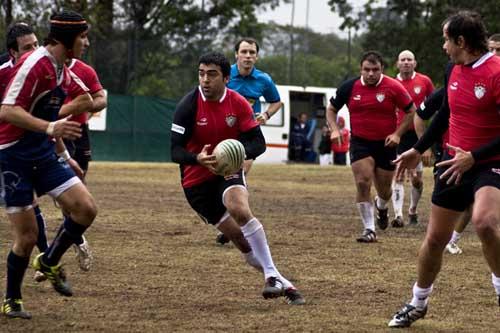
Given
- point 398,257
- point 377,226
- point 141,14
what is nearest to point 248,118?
point 398,257

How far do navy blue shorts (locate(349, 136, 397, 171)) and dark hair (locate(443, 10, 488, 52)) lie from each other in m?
6.54

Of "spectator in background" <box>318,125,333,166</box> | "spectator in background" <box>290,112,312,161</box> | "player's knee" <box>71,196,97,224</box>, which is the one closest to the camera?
"player's knee" <box>71,196,97,224</box>

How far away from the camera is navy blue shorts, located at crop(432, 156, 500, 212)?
8070mm

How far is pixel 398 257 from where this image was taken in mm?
12672

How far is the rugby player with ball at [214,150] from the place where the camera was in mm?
9453

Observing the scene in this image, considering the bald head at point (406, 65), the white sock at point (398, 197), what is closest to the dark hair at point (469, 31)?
the white sock at point (398, 197)

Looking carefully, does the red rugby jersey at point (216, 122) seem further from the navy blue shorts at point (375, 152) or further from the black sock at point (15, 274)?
the navy blue shorts at point (375, 152)

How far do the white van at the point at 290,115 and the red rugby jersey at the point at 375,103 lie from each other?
21.5 meters

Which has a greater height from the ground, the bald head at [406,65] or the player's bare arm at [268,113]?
the bald head at [406,65]

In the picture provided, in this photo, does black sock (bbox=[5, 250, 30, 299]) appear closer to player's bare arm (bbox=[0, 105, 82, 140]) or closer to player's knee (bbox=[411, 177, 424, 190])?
player's bare arm (bbox=[0, 105, 82, 140])

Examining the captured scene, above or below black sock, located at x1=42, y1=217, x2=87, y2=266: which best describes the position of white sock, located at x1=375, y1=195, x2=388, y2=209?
below

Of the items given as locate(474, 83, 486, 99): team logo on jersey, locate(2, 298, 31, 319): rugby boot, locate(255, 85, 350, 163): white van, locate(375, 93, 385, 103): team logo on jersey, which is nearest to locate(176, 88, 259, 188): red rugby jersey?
locate(2, 298, 31, 319): rugby boot

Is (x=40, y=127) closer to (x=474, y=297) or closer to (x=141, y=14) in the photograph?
(x=474, y=297)

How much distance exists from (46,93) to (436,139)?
2812 millimetres
